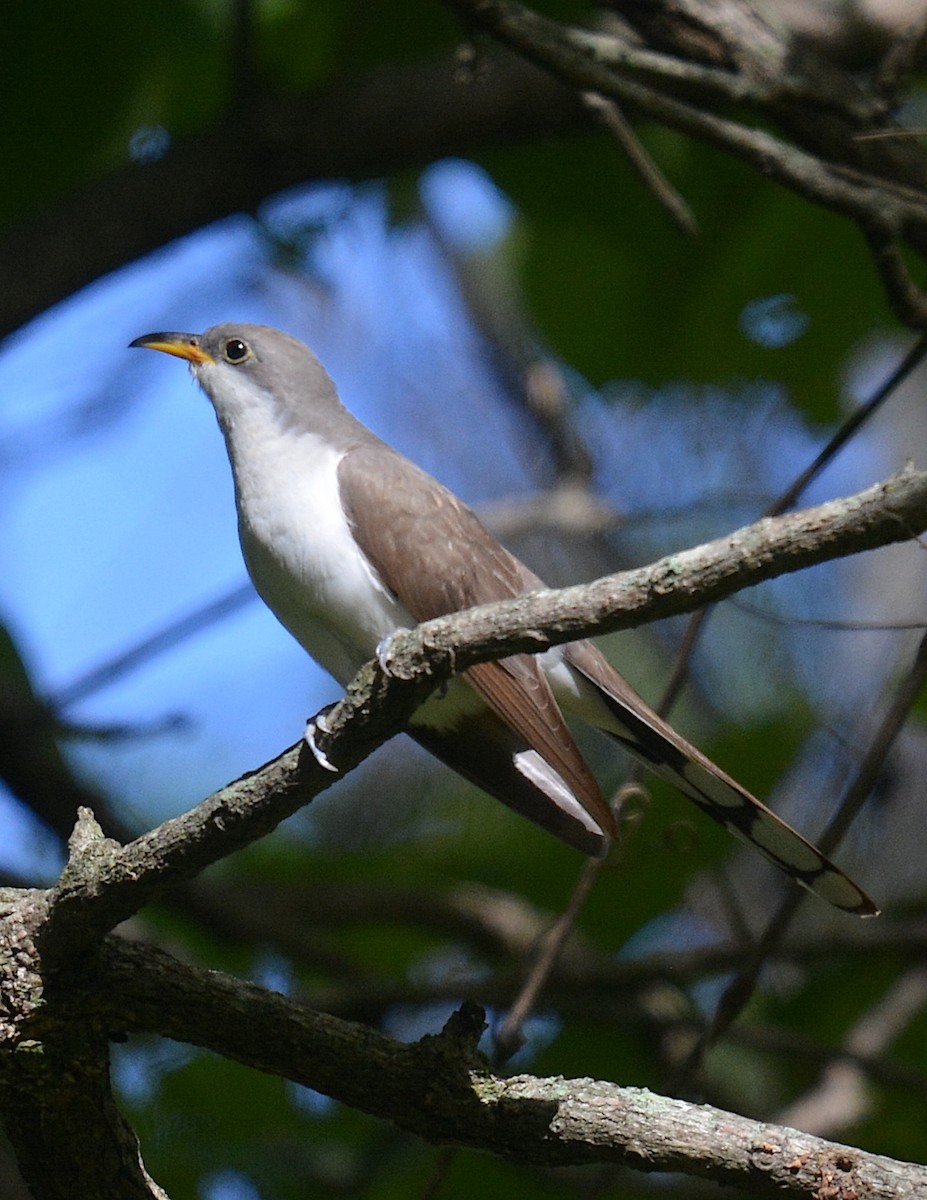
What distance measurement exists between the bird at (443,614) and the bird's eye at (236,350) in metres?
0.48

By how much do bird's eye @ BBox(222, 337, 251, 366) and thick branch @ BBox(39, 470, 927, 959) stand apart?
7.20 feet

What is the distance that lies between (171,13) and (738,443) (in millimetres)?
3274

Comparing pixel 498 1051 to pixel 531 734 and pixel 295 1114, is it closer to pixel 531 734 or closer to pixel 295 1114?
pixel 531 734

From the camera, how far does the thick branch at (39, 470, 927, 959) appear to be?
211 centimetres

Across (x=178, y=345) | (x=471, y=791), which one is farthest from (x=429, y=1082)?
(x=471, y=791)

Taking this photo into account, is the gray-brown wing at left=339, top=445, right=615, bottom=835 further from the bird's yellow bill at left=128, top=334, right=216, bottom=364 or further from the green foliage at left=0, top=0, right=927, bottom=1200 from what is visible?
the green foliage at left=0, top=0, right=927, bottom=1200

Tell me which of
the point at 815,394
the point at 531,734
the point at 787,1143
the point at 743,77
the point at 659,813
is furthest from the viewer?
the point at 815,394

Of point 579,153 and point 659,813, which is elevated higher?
point 579,153

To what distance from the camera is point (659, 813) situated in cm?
531

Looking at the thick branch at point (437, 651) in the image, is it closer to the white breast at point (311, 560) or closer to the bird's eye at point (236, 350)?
the white breast at point (311, 560)

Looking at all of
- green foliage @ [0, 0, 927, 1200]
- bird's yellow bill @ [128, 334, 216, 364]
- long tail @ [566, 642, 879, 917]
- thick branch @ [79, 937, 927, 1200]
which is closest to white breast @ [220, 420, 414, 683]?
long tail @ [566, 642, 879, 917]

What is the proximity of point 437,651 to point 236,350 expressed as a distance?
250 centimetres

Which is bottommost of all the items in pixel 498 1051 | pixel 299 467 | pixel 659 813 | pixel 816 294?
pixel 498 1051

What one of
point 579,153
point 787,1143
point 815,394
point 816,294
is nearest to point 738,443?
point 815,394
